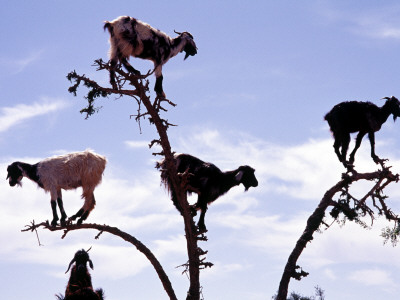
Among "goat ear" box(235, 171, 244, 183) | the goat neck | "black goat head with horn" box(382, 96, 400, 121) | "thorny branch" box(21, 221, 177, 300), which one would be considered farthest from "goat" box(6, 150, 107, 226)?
"black goat head with horn" box(382, 96, 400, 121)

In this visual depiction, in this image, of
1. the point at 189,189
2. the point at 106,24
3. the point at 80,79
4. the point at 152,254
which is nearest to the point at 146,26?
the point at 106,24

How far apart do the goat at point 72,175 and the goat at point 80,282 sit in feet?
11.5

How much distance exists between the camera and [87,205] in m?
12.5

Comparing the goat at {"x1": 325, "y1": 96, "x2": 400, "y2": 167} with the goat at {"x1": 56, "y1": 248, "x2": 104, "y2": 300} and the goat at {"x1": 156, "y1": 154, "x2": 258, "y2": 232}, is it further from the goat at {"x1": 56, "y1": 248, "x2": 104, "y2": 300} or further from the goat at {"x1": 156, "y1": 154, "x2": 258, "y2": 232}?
the goat at {"x1": 56, "y1": 248, "x2": 104, "y2": 300}

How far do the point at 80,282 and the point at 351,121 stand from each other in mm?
6700

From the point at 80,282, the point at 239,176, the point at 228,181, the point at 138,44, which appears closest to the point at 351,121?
the point at 239,176

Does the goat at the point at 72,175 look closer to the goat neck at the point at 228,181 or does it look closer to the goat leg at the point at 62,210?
the goat leg at the point at 62,210

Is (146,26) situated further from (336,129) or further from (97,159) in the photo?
(336,129)

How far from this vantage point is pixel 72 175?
12.5m

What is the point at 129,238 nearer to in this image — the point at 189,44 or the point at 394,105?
the point at 189,44

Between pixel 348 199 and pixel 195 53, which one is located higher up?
pixel 195 53

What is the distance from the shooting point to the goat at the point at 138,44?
37.9 ft

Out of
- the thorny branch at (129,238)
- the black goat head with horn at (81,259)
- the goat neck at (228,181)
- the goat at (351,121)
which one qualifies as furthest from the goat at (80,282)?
the goat at (351,121)

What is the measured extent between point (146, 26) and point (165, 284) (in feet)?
15.0
